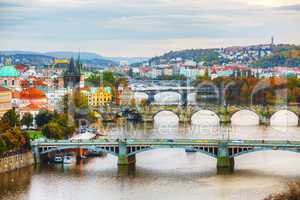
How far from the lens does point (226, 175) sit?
3025 cm

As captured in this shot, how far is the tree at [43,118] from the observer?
1605 inches

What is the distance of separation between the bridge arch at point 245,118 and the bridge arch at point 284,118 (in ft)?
2.54

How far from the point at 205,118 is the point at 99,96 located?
11.8 meters

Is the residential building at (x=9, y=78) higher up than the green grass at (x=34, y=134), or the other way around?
the residential building at (x=9, y=78)

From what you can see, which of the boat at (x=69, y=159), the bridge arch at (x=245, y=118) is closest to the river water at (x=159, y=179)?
the boat at (x=69, y=159)

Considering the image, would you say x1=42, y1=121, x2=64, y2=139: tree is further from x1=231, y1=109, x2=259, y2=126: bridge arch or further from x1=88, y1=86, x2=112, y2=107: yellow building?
x1=88, y1=86, x2=112, y2=107: yellow building

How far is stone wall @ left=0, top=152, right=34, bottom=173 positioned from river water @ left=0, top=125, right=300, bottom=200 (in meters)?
0.26

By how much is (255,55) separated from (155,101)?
2191 inches

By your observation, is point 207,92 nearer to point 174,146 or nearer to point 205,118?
point 205,118

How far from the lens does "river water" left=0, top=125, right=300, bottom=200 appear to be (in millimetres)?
27609

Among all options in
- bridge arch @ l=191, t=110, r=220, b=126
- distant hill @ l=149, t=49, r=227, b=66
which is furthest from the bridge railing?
distant hill @ l=149, t=49, r=227, b=66

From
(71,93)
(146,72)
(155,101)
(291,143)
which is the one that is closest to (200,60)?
(146,72)

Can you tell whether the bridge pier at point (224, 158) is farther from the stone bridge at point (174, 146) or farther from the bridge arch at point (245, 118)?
the bridge arch at point (245, 118)

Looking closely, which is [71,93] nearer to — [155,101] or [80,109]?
[80,109]
